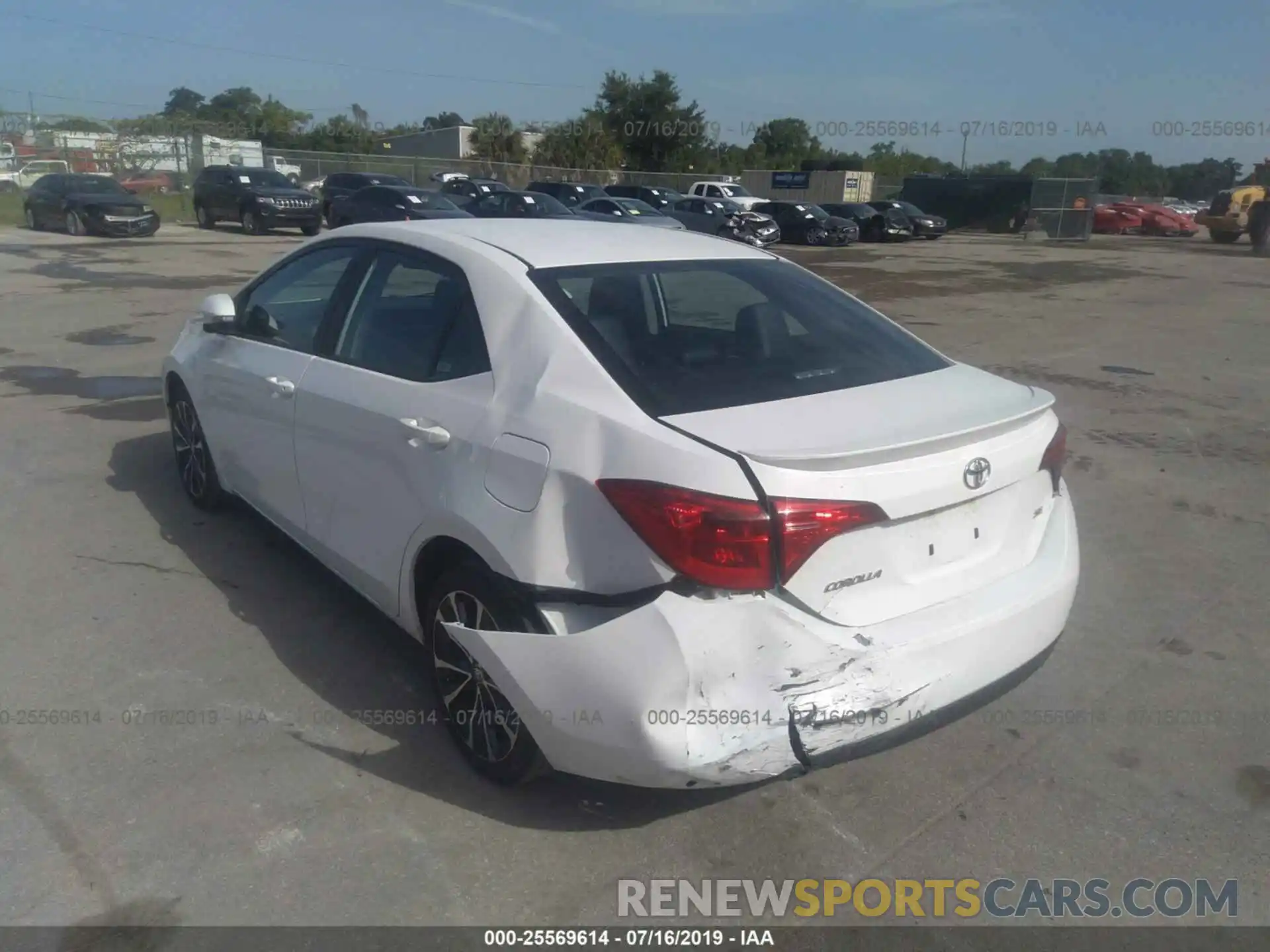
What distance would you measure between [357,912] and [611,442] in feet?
4.61

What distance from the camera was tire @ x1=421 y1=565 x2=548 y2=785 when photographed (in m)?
2.87

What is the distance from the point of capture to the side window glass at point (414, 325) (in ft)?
10.7

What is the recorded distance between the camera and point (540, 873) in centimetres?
281

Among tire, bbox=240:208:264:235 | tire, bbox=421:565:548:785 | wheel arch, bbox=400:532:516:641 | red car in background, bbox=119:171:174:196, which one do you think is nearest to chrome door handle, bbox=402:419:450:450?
wheel arch, bbox=400:532:516:641

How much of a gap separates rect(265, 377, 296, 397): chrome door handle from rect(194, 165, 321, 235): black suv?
24.7 m

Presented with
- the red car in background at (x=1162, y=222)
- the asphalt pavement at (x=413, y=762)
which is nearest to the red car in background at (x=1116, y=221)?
the red car in background at (x=1162, y=222)

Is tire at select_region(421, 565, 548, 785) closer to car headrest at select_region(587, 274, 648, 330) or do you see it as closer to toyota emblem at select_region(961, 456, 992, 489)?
car headrest at select_region(587, 274, 648, 330)

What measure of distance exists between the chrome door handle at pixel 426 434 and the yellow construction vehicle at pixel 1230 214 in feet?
132

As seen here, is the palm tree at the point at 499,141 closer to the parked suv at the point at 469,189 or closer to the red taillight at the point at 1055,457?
the parked suv at the point at 469,189

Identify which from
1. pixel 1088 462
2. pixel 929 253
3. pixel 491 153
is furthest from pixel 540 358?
pixel 491 153

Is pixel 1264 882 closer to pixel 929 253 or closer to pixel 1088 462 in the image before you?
pixel 1088 462

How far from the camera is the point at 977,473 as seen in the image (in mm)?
2832

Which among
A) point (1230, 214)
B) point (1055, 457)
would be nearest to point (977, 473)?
point (1055, 457)

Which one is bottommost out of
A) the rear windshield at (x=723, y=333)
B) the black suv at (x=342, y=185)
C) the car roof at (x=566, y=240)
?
the rear windshield at (x=723, y=333)
